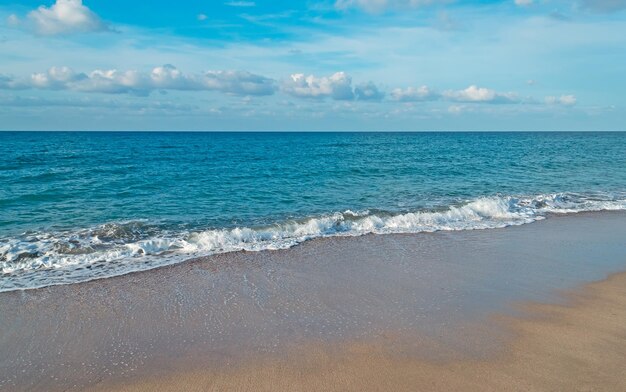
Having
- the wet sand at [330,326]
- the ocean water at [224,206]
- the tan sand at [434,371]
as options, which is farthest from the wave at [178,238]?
the tan sand at [434,371]

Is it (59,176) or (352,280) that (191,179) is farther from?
(352,280)

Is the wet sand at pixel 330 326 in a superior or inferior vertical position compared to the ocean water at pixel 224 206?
inferior

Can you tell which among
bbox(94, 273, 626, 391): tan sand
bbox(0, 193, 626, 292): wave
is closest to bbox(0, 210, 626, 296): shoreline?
bbox(0, 193, 626, 292): wave

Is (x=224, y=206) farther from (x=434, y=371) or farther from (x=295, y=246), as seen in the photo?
(x=434, y=371)

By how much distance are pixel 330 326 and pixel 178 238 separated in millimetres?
7198

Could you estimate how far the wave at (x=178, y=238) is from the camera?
34.1ft

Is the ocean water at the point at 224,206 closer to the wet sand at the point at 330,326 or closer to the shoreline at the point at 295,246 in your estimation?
the shoreline at the point at 295,246

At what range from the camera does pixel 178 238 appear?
42.4ft

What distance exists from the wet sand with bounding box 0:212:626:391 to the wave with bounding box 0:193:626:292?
0.99 metres

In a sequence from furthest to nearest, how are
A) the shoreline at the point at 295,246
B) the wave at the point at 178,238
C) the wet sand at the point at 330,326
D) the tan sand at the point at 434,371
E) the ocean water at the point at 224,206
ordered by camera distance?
1. the ocean water at the point at 224,206
2. the wave at the point at 178,238
3. the shoreline at the point at 295,246
4. the wet sand at the point at 330,326
5. the tan sand at the point at 434,371

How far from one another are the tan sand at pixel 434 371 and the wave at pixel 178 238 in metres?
5.72

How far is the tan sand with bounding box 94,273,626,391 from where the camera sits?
565cm

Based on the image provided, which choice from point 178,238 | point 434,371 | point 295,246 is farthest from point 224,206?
point 434,371

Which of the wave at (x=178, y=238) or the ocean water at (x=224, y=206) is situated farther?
the ocean water at (x=224, y=206)
